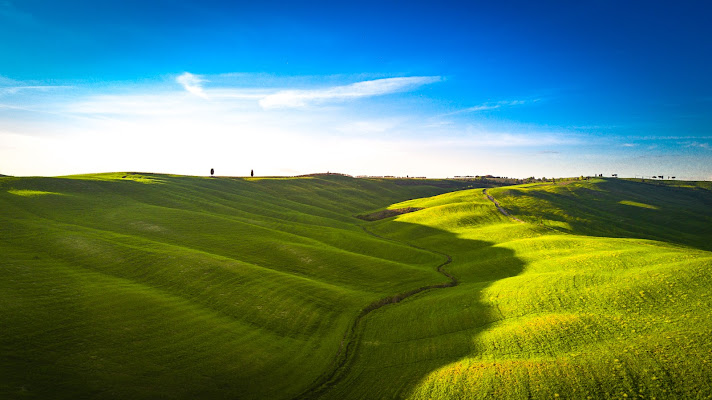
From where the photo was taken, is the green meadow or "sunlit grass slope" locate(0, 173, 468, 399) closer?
the green meadow

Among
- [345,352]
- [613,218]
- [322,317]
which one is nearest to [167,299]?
[322,317]

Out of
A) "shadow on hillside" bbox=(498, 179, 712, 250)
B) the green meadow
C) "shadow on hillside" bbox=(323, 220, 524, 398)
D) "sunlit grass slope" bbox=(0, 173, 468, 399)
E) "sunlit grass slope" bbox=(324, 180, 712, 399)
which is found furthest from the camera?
"shadow on hillside" bbox=(498, 179, 712, 250)

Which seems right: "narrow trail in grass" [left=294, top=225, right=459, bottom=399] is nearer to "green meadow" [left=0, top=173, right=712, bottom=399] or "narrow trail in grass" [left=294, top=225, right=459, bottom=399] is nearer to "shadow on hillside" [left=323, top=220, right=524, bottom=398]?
"green meadow" [left=0, top=173, right=712, bottom=399]

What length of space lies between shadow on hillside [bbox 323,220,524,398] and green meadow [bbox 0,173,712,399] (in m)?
0.20

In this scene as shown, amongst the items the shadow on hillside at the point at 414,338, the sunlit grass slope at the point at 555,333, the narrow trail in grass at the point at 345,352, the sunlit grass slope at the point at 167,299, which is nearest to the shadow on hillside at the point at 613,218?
the sunlit grass slope at the point at 555,333

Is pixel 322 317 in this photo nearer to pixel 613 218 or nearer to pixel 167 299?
pixel 167 299

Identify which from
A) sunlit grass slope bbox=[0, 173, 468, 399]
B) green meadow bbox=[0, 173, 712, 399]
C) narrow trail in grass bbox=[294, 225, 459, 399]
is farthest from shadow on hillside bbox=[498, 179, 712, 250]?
narrow trail in grass bbox=[294, 225, 459, 399]

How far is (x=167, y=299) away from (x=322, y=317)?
16.5m

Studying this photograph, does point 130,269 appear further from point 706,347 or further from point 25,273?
point 706,347

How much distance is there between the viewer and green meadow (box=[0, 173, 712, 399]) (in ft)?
76.3

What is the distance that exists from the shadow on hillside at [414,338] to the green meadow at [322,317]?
20 centimetres

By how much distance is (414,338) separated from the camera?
111 ft

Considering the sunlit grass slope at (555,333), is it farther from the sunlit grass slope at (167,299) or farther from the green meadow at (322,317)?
the sunlit grass slope at (167,299)

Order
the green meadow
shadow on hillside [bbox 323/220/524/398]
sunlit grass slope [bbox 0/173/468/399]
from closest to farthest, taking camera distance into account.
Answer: the green meadow, sunlit grass slope [bbox 0/173/468/399], shadow on hillside [bbox 323/220/524/398]
